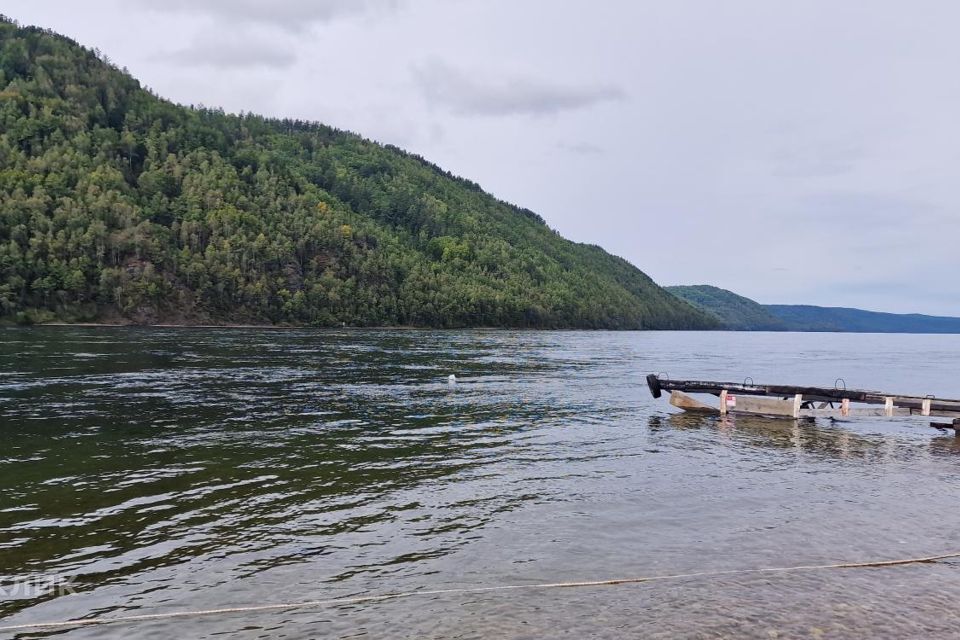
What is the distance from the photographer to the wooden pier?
3353 cm

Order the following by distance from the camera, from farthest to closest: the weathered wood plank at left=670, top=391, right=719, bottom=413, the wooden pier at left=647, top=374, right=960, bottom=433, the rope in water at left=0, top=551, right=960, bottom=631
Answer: the weathered wood plank at left=670, top=391, right=719, bottom=413, the wooden pier at left=647, top=374, right=960, bottom=433, the rope in water at left=0, top=551, right=960, bottom=631

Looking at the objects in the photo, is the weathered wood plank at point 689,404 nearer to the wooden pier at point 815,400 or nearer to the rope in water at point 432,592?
the wooden pier at point 815,400

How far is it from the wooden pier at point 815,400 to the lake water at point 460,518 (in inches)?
50.9

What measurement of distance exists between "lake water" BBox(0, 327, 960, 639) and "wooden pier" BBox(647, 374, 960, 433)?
1292mm

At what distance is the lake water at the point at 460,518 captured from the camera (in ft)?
32.7

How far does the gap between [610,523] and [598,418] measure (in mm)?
19725

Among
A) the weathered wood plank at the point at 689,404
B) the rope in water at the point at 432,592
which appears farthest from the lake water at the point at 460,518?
the weathered wood plank at the point at 689,404

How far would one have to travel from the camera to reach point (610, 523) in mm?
15086

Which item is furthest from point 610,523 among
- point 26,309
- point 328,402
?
point 26,309

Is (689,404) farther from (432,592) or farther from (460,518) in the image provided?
(432,592)

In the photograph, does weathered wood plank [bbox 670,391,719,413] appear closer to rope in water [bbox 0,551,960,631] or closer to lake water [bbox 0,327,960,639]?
lake water [bbox 0,327,960,639]

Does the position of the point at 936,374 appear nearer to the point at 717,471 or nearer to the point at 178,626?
the point at 717,471

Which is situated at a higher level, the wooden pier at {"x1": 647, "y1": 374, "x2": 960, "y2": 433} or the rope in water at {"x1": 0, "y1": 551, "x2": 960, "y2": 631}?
the wooden pier at {"x1": 647, "y1": 374, "x2": 960, "y2": 433}

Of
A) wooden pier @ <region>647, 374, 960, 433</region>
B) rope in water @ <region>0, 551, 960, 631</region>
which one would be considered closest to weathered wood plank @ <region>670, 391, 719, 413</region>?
wooden pier @ <region>647, 374, 960, 433</region>
